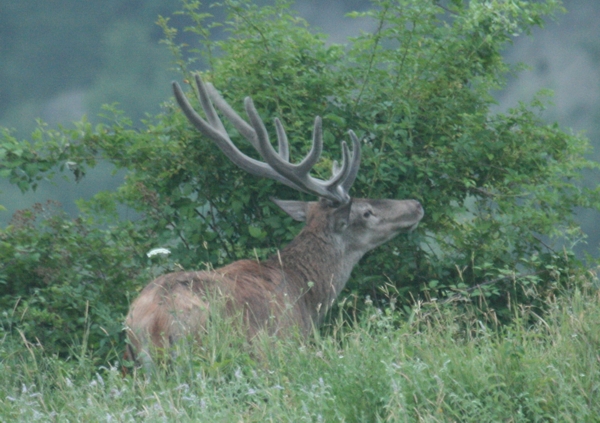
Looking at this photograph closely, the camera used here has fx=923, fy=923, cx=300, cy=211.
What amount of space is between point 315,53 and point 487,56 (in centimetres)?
147

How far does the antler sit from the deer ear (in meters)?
0.16

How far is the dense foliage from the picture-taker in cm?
698

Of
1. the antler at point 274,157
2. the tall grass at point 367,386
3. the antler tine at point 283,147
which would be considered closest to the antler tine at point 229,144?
the antler at point 274,157

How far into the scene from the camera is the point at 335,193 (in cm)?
672

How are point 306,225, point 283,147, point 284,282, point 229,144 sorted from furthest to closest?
1. point 306,225
2. point 283,147
3. point 229,144
4. point 284,282

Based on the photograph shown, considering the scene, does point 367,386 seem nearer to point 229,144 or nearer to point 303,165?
point 303,165

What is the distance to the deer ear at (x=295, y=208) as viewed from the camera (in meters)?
6.79

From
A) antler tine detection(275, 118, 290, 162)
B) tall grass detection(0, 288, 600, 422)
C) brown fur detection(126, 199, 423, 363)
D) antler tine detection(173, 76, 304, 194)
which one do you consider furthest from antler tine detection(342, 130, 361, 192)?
tall grass detection(0, 288, 600, 422)

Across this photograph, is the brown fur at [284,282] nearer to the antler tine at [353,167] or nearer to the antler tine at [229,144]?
the antler tine at [353,167]

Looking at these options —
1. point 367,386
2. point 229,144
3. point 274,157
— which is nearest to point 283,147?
point 274,157

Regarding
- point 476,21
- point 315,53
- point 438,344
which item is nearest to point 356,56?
point 315,53

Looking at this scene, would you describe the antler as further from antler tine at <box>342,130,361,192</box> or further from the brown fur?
the brown fur

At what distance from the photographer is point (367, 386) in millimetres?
3746

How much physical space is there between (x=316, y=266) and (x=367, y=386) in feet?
9.45
